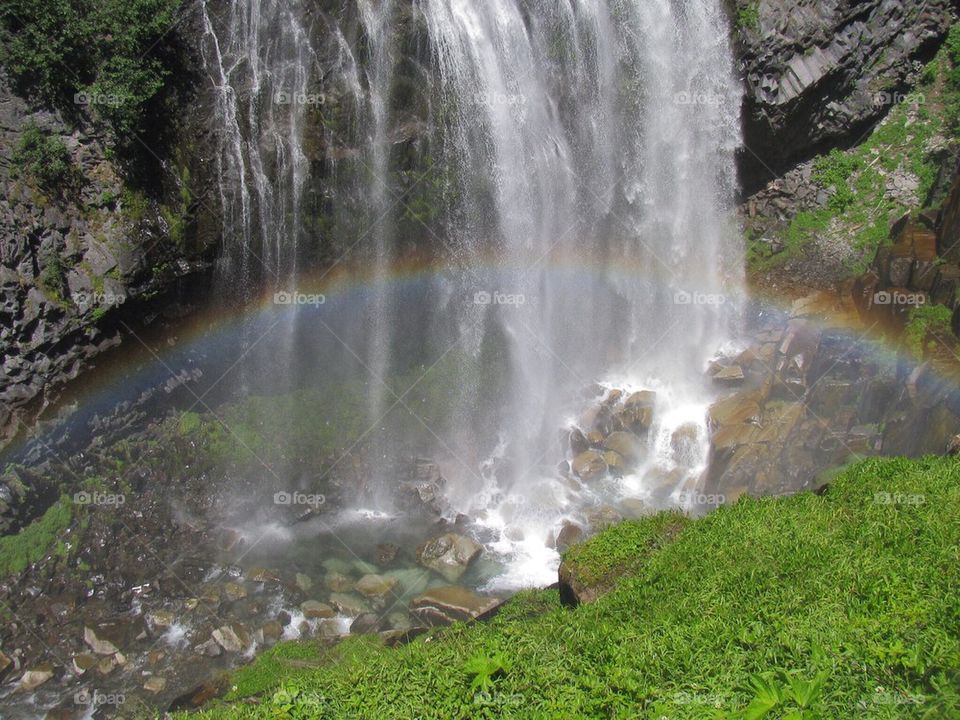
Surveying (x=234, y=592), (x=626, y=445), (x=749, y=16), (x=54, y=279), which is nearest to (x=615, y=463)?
(x=626, y=445)

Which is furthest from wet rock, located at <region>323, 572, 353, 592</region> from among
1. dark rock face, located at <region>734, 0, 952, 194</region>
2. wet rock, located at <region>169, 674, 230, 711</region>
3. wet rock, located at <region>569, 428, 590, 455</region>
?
dark rock face, located at <region>734, 0, 952, 194</region>

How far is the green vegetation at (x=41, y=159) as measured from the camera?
12.3 metres

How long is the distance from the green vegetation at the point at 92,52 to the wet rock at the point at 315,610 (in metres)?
8.68

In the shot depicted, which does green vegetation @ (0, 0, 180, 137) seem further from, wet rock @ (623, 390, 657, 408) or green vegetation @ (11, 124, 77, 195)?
wet rock @ (623, 390, 657, 408)

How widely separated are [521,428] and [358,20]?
29.5 ft

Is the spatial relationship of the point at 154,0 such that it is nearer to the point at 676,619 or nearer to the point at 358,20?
the point at 358,20

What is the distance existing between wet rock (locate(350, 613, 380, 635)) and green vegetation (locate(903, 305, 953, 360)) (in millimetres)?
10910

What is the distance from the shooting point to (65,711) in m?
10.3

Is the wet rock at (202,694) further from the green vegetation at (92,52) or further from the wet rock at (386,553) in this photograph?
the green vegetation at (92,52)

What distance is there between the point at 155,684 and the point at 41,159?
8.61 meters

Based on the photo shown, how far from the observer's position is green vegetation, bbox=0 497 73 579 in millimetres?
12597

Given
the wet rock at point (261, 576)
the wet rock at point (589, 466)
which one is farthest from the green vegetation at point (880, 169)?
the wet rock at point (261, 576)

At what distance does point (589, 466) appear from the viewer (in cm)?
1520

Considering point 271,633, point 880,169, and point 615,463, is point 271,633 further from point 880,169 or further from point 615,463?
point 880,169
